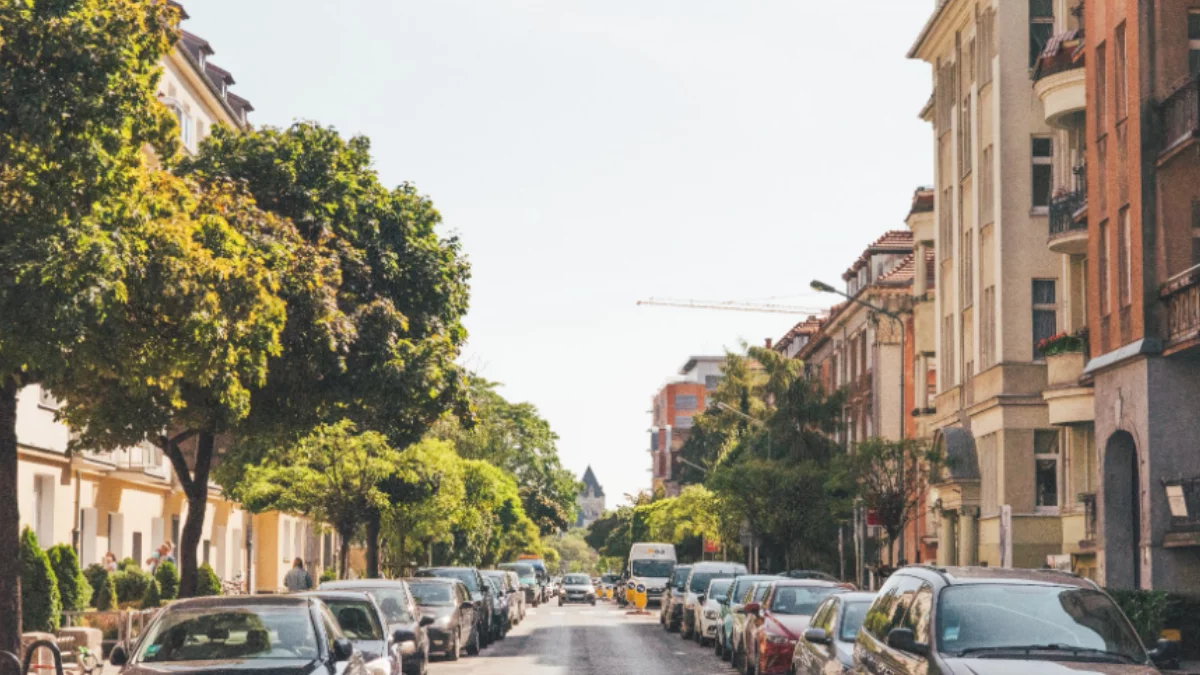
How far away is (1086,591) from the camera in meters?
12.8

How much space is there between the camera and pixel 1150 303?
27875 millimetres

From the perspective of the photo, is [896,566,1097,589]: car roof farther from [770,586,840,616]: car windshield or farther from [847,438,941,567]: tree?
[847,438,941,567]: tree

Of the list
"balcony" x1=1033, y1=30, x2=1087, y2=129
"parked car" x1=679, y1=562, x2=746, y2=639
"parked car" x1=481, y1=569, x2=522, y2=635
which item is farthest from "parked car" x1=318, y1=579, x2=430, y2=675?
"parked car" x1=481, y1=569, x2=522, y2=635

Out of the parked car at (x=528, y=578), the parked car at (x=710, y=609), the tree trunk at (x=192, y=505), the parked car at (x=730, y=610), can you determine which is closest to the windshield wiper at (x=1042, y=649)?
the tree trunk at (x=192, y=505)

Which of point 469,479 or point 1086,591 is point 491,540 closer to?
point 469,479

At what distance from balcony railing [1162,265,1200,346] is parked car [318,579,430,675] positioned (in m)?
11.8

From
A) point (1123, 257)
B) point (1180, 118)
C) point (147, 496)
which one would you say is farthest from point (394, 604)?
point (147, 496)

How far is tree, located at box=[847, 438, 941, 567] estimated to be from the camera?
44.2m

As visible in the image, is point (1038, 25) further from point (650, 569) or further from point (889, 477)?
point (650, 569)

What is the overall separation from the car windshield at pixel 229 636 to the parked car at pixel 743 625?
13704mm

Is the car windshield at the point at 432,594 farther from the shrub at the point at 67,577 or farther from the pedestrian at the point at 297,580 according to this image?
the shrub at the point at 67,577

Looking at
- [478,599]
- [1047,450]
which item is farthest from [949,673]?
[1047,450]

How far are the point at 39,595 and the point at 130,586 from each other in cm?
871

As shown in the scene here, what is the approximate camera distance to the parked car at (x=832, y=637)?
55.6ft
